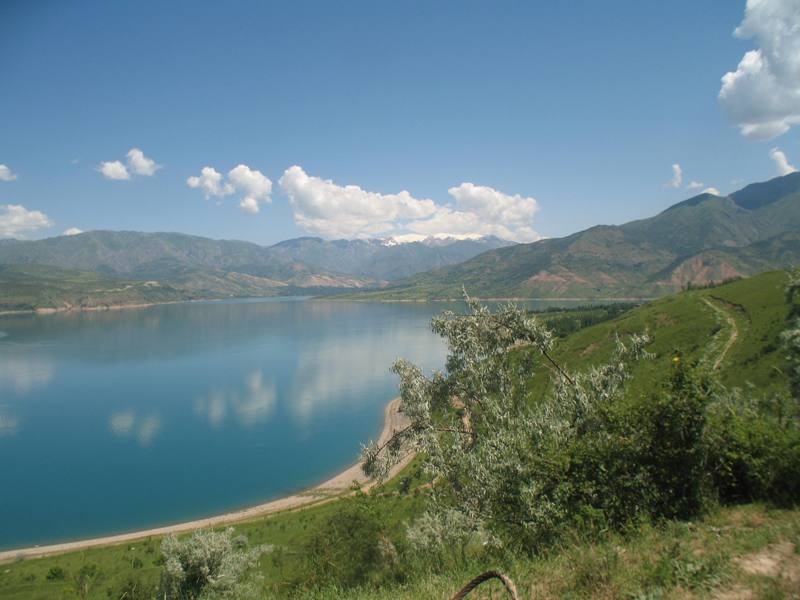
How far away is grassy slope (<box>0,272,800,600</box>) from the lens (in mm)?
6418

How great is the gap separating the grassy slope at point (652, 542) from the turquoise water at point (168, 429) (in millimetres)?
13626

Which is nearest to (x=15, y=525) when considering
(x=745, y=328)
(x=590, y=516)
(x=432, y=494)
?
(x=432, y=494)

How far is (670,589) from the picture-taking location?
20.2 ft

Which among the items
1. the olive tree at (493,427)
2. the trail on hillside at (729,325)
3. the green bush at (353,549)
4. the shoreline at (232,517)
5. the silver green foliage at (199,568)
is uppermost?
the olive tree at (493,427)

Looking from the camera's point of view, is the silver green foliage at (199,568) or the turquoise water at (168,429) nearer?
the silver green foliage at (199,568)

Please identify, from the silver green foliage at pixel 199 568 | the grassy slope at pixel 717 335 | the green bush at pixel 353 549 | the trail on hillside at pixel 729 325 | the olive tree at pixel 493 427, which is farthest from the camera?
the trail on hillside at pixel 729 325

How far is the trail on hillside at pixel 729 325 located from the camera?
46.7 m

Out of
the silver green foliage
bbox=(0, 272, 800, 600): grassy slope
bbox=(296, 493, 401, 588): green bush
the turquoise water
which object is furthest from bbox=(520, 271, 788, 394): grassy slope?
the turquoise water

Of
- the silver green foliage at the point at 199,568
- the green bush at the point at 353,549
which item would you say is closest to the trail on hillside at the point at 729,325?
the green bush at the point at 353,549

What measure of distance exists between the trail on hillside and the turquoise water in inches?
1273

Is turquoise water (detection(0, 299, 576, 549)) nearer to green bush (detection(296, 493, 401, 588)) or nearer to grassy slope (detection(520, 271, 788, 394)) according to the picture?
green bush (detection(296, 493, 401, 588))

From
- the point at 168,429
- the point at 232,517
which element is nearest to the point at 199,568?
the point at 232,517

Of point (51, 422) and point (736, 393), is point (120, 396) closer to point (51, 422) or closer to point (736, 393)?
point (51, 422)

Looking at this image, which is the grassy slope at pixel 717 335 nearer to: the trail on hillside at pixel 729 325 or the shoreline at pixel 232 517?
the trail on hillside at pixel 729 325
